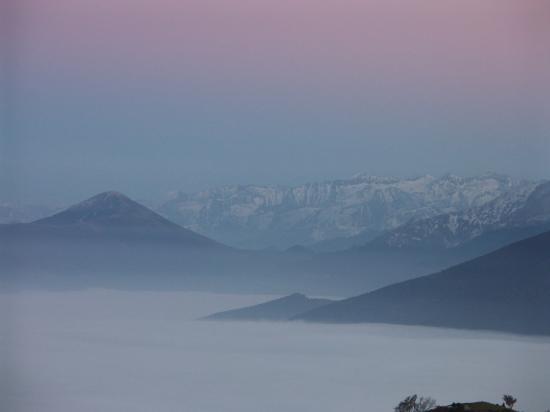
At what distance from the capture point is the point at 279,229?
1930 centimetres

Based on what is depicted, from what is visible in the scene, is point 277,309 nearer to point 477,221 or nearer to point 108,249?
point 108,249

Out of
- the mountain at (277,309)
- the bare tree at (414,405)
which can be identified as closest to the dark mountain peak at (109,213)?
the mountain at (277,309)

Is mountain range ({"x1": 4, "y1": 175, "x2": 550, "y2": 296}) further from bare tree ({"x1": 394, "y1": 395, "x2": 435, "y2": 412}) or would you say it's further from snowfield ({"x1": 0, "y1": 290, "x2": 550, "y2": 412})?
bare tree ({"x1": 394, "y1": 395, "x2": 435, "y2": 412})

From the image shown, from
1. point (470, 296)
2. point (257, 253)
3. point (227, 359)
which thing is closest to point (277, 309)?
point (257, 253)

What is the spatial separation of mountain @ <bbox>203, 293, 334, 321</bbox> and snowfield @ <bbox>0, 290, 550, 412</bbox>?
14cm

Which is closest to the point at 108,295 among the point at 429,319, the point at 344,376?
the point at 344,376

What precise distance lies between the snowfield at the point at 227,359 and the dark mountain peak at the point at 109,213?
3.74ft

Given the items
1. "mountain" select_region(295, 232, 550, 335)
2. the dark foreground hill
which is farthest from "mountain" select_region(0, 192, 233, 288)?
the dark foreground hill

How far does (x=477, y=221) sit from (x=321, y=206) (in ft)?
8.06

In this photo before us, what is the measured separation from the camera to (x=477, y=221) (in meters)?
18.0

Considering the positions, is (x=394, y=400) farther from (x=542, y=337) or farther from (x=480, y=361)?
(x=542, y=337)

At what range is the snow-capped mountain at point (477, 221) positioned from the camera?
1719cm

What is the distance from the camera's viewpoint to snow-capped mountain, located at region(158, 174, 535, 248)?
1797cm

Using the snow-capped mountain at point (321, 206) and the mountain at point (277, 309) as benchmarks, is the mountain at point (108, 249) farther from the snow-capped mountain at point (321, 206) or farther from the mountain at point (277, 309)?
the mountain at point (277, 309)
